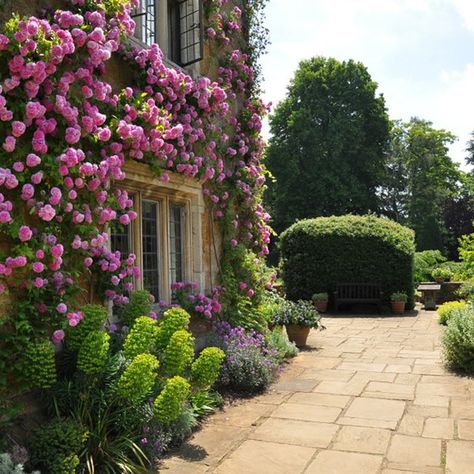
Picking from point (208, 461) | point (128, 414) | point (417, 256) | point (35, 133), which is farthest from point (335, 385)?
point (417, 256)

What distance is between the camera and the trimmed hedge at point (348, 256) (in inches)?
582

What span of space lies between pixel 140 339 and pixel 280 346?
403cm

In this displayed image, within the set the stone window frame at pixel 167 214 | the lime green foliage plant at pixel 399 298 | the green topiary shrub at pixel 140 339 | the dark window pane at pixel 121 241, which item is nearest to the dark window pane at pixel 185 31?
the stone window frame at pixel 167 214

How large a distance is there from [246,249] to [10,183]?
14.3ft

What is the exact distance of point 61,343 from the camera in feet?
14.6

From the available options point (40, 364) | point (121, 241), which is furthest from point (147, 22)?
point (40, 364)

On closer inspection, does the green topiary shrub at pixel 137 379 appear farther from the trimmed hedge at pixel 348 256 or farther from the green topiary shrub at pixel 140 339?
the trimmed hedge at pixel 348 256

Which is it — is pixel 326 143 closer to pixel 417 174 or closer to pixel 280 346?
pixel 417 174

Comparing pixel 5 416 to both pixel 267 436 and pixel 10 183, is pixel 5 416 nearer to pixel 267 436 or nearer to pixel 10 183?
pixel 10 183

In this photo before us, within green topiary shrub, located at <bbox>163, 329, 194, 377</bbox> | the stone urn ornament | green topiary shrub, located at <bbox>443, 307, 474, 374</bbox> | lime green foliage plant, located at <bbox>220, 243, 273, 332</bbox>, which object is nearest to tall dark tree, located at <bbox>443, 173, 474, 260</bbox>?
the stone urn ornament

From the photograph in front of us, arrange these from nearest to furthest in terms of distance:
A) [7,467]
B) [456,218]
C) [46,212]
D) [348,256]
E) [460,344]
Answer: [7,467], [46,212], [460,344], [348,256], [456,218]

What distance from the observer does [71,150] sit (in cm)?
404

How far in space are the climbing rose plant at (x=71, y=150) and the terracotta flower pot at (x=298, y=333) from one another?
3.76m

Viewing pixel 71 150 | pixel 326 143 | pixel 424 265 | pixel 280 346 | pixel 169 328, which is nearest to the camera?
pixel 71 150
